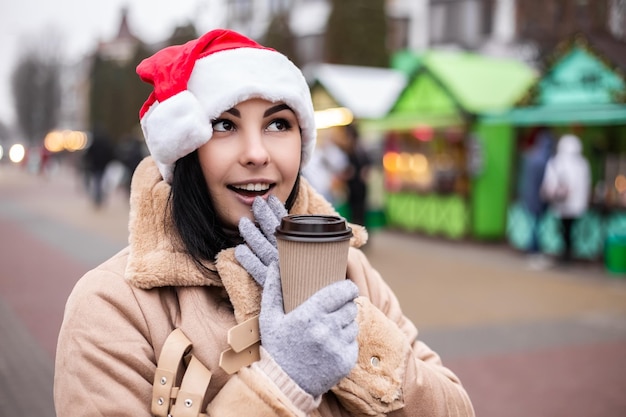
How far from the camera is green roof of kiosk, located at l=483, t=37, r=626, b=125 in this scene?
29.2ft

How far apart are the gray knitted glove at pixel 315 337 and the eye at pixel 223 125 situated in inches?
17.1

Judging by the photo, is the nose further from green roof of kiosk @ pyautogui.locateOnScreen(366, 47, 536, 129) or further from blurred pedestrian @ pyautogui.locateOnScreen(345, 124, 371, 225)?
green roof of kiosk @ pyautogui.locateOnScreen(366, 47, 536, 129)

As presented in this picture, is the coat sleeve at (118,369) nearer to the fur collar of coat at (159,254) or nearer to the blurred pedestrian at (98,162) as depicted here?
the fur collar of coat at (159,254)

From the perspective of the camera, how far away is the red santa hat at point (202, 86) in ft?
4.69

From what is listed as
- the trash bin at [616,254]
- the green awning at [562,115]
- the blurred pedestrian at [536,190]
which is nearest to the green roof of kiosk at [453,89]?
the green awning at [562,115]

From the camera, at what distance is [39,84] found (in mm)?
69250

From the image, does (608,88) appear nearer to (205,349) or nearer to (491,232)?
(491,232)

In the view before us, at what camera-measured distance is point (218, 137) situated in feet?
4.84

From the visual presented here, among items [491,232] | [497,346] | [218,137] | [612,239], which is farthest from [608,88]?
[218,137]

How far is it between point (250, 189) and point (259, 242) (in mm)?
154

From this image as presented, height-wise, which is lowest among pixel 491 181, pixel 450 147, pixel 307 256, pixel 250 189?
pixel 491 181

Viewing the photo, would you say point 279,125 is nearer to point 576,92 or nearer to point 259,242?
point 259,242

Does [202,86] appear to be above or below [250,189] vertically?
above

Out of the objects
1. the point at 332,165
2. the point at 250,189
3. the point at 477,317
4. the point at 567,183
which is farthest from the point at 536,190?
the point at 250,189
